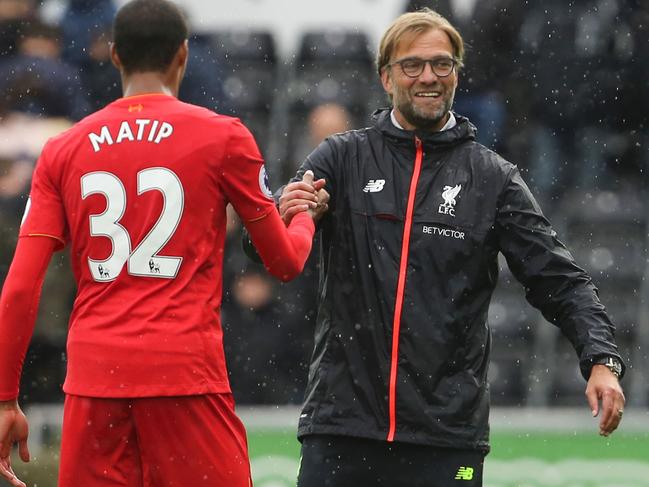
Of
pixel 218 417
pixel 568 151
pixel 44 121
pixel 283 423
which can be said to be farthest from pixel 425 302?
pixel 568 151

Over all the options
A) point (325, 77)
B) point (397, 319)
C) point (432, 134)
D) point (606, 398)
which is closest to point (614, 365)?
point (606, 398)

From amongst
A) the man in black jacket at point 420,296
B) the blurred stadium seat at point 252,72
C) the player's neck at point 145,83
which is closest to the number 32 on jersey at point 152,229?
the player's neck at point 145,83

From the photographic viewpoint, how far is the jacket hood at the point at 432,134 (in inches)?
201

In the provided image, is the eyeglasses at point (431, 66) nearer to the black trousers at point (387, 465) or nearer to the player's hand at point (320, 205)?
the player's hand at point (320, 205)

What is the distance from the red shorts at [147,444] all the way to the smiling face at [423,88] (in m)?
1.29

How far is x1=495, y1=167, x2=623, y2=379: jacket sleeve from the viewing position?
4996mm

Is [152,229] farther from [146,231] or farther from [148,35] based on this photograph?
[148,35]

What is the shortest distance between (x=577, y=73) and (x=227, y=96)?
2.57 metres

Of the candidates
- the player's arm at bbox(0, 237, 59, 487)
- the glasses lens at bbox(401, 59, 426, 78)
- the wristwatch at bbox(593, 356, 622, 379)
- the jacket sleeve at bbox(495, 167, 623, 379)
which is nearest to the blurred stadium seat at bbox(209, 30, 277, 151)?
the glasses lens at bbox(401, 59, 426, 78)

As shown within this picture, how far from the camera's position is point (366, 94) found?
11.5m

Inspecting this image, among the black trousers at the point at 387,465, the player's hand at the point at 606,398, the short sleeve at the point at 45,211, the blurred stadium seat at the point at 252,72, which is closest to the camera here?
the short sleeve at the point at 45,211

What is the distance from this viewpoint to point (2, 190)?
9422mm

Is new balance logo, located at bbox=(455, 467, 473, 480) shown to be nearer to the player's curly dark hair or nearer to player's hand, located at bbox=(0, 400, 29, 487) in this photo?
player's hand, located at bbox=(0, 400, 29, 487)

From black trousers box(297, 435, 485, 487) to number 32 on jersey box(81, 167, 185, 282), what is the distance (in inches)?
36.7
